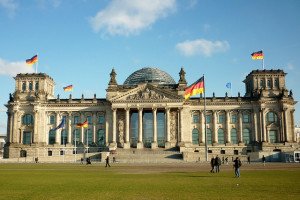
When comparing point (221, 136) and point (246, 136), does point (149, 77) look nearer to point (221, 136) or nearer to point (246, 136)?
point (221, 136)

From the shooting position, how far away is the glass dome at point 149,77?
121075 millimetres

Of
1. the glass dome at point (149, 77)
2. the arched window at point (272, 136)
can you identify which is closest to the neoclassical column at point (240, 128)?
the arched window at point (272, 136)

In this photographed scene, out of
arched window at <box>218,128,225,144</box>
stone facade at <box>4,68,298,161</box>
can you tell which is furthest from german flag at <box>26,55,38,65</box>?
arched window at <box>218,128,225,144</box>

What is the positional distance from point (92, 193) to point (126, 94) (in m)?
85.4

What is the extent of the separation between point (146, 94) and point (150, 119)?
8175mm

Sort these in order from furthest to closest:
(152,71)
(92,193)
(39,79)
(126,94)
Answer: (152,71)
(39,79)
(126,94)
(92,193)

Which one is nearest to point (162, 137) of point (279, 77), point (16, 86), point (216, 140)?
point (216, 140)

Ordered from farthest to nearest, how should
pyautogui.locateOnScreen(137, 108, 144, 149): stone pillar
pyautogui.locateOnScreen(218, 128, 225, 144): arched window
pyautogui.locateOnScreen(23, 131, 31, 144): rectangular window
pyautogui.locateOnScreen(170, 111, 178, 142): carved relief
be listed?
1. pyautogui.locateOnScreen(23, 131, 31, 144): rectangular window
2. pyautogui.locateOnScreen(218, 128, 225, 144): arched window
3. pyautogui.locateOnScreen(170, 111, 178, 142): carved relief
4. pyautogui.locateOnScreen(137, 108, 144, 149): stone pillar

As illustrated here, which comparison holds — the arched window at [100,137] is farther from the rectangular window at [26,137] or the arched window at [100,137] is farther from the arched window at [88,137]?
the rectangular window at [26,137]

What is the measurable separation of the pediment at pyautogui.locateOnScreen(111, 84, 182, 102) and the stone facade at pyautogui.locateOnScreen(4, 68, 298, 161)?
0.28 metres

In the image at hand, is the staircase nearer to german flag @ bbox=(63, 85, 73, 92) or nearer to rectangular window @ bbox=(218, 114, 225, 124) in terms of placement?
rectangular window @ bbox=(218, 114, 225, 124)

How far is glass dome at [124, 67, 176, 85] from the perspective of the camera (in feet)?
397

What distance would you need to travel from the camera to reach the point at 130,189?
23.5 m

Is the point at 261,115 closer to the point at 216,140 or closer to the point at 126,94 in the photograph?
the point at 216,140
